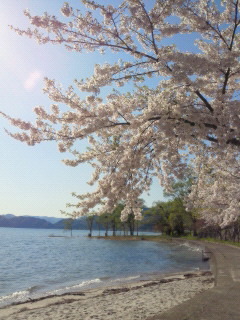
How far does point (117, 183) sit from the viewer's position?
7164mm

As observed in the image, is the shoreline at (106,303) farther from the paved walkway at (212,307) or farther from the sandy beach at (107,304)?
the paved walkway at (212,307)

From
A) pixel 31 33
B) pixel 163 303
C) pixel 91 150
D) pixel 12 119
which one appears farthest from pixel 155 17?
pixel 163 303

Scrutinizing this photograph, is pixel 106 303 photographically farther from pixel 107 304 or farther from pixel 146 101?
pixel 146 101

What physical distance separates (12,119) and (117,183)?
9.94 feet

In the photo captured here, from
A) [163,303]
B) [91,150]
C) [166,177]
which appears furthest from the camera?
[163,303]

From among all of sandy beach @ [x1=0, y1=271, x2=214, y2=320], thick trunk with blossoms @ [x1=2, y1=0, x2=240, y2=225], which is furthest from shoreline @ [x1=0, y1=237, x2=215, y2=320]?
thick trunk with blossoms @ [x1=2, y1=0, x2=240, y2=225]

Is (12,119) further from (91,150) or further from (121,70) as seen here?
(121,70)

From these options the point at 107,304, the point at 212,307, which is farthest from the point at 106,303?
the point at 212,307

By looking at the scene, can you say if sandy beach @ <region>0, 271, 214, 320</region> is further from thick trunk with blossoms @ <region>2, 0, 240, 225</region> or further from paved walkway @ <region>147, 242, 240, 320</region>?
thick trunk with blossoms @ <region>2, 0, 240, 225</region>

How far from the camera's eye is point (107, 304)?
12.7m

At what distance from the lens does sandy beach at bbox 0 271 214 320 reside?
35.5 ft

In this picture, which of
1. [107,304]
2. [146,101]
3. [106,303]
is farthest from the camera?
[106,303]

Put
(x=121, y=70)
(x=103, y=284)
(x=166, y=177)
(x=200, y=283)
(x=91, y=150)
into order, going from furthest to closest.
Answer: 1. (x=103, y=284)
2. (x=200, y=283)
3. (x=166, y=177)
4. (x=91, y=150)
5. (x=121, y=70)

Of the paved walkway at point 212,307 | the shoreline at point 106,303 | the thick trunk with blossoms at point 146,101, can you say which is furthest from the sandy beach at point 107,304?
the thick trunk with blossoms at point 146,101
